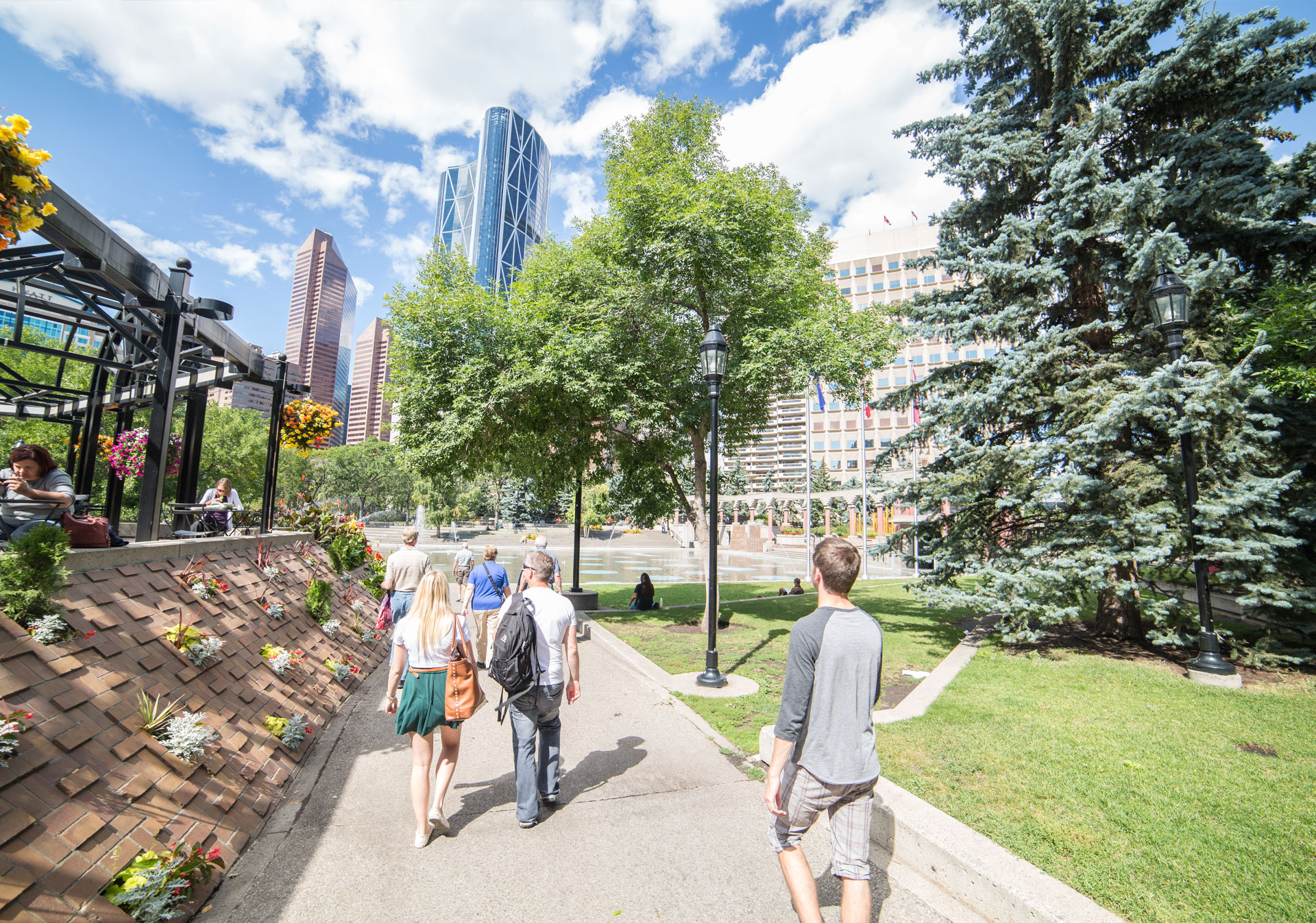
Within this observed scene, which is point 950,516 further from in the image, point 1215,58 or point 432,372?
point 432,372

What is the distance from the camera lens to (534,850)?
3.79 meters

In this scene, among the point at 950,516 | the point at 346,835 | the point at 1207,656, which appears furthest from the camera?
the point at 950,516

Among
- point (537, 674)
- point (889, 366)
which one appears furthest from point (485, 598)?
point (889, 366)

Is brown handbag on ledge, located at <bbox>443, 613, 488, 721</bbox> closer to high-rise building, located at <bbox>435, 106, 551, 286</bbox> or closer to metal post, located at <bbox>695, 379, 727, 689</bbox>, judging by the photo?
metal post, located at <bbox>695, 379, 727, 689</bbox>

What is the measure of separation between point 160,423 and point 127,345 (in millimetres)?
5459

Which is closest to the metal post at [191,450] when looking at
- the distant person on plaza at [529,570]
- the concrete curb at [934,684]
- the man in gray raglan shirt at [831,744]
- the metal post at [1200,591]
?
the distant person on plaza at [529,570]

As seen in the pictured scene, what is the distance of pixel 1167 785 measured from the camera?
432 centimetres

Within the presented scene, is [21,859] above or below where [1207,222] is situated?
below

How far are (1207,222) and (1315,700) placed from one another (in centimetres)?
724

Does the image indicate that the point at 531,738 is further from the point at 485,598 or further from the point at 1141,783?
the point at 1141,783

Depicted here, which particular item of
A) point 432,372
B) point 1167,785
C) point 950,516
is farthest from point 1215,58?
point 432,372

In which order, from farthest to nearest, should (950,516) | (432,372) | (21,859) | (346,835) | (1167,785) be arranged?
(432,372) → (950,516) → (1167,785) → (346,835) → (21,859)

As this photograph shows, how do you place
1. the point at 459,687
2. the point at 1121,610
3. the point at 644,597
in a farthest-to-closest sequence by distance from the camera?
the point at 644,597 → the point at 1121,610 → the point at 459,687

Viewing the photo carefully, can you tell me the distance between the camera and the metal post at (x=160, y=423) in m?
6.31
